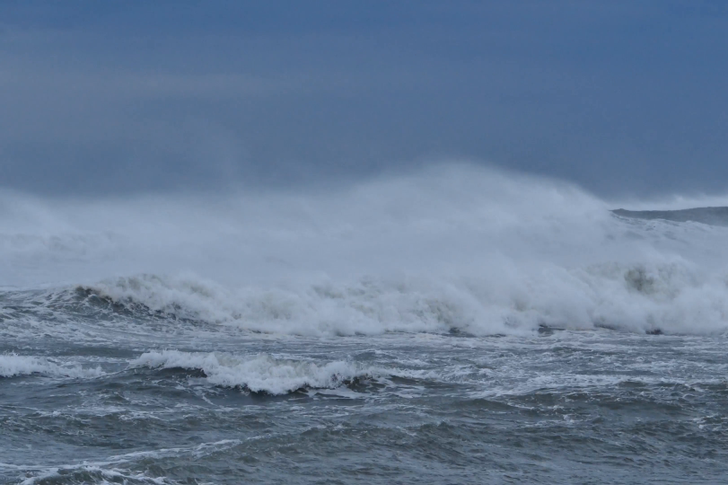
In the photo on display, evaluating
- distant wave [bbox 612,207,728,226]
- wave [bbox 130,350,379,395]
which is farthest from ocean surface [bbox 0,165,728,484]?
distant wave [bbox 612,207,728,226]

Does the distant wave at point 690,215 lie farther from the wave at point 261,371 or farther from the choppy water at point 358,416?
the wave at point 261,371

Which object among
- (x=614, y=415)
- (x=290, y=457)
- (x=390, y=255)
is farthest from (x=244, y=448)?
(x=390, y=255)

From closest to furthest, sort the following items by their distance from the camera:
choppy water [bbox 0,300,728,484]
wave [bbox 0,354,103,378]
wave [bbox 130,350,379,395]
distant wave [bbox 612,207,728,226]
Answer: choppy water [bbox 0,300,728,484] < wave [bbox 130,350,379,395] < wave [bbox 0,354,103,378] < distant wave [bbox 612,207,728,226]

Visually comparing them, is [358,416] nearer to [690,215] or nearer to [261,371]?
[261,371]

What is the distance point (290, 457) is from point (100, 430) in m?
2.61

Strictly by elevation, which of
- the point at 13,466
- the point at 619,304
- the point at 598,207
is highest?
the point at 598,207

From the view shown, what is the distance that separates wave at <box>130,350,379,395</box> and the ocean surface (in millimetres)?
44

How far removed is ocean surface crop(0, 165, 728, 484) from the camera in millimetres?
10930

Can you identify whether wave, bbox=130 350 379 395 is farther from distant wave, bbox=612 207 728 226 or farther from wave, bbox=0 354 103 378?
distant wave, bbox=612 207 728 226

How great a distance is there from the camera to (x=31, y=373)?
14.8 m

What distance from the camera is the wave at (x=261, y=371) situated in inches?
559

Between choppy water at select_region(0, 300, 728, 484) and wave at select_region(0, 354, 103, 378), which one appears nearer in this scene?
choppy water at select_region(0, 300, 728, 484)

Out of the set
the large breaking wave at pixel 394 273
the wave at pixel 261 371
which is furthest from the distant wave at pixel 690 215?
the wave at pixel 261 371

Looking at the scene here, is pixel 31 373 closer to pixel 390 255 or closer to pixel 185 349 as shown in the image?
pixel 185 349
